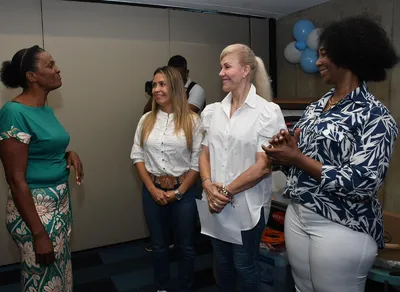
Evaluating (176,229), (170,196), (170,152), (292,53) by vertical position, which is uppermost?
(292,53)

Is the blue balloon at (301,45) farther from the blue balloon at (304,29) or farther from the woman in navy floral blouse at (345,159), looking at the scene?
the woman in navy floral blouse at (345,159)

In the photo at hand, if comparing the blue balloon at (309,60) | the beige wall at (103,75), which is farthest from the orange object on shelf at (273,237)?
the blue balloon at (309,60)

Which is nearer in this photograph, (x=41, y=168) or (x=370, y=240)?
(x=370, y=240)

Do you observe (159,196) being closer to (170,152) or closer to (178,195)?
(178,195)

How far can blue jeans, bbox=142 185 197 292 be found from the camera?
2.18 m

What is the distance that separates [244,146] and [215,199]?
0.30m

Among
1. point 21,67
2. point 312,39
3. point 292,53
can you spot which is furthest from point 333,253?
point 292,53

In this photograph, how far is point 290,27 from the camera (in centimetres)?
387

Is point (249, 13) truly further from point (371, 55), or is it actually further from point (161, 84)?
point (371, 55)

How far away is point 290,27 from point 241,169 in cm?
268

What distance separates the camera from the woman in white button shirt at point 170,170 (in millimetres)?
2185

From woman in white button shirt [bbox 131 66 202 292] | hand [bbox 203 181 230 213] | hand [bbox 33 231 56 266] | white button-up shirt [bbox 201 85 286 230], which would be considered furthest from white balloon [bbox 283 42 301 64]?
hand [bbox 33 231 56 266]

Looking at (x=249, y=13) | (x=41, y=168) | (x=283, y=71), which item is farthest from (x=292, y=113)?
(x=41, y=168)

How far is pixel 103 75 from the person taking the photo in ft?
10.8
